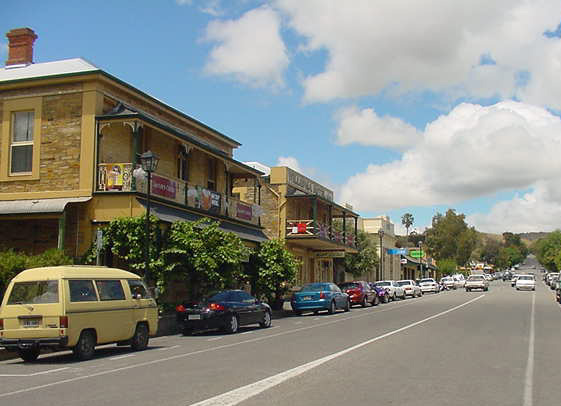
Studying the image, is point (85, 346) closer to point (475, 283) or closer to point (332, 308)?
point (332, 308)

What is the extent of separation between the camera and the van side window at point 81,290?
13.2 metres

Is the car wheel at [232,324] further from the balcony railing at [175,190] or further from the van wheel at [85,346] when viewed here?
the van wheel at [85,346]

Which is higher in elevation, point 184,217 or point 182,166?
point 182,166

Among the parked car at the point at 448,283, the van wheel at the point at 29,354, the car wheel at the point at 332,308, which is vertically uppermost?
the parked car at the point at 448,283

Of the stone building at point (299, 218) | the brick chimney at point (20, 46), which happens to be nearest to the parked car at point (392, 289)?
the stone building at point (299, 218)

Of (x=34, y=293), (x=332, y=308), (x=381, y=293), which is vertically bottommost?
(x=332, y=308)

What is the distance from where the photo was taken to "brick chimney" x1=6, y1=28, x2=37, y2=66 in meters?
26.7

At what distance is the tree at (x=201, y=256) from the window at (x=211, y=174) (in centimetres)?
813

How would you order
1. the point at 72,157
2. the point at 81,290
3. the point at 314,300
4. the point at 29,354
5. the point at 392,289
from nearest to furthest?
the point at 81,290 → the point at 29,354 → the point at 72,157 → the point at 314,300 → the point at 392,289

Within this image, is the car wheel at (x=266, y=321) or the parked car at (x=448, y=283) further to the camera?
the parked car at (x=448, y=283)

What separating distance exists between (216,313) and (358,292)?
56.7 ft

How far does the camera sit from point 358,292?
35.5m

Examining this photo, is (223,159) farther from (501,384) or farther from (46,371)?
(501,384)

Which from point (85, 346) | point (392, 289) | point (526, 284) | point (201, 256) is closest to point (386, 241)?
point (526, 284)
